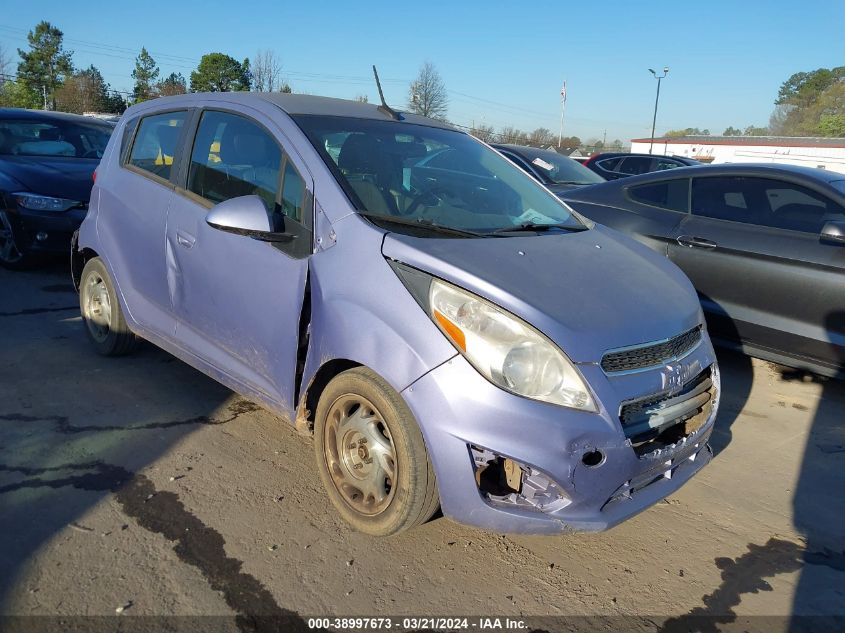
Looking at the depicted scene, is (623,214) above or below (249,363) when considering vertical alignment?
above

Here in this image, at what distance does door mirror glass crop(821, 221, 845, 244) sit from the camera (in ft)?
14.0

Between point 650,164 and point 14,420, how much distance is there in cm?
1277

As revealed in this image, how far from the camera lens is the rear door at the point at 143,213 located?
389 cm

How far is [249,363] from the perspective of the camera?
3.30 m

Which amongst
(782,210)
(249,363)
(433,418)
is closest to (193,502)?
(249,363)

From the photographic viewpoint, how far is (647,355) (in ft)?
8.60

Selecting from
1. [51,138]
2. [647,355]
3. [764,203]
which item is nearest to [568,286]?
[647,355]

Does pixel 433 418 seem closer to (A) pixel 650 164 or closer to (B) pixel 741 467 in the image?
(B) pixel 741 467

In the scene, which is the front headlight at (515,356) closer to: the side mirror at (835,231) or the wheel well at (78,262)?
the side mirror at (835,231)

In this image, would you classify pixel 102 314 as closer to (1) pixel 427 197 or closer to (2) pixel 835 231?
(1) pixel 427 197

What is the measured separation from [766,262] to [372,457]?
11.2ft

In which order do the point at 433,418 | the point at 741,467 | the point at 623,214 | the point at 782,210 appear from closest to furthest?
1. the point at 433,418
2. the point at 741,467
3. the point at 782,210
4. the point at 623,214

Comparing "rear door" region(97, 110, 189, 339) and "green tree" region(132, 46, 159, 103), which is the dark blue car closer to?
"rear door" region(97, 110, 189, 339)

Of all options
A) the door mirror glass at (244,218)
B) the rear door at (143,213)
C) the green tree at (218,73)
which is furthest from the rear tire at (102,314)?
the green tree at (218,73)
